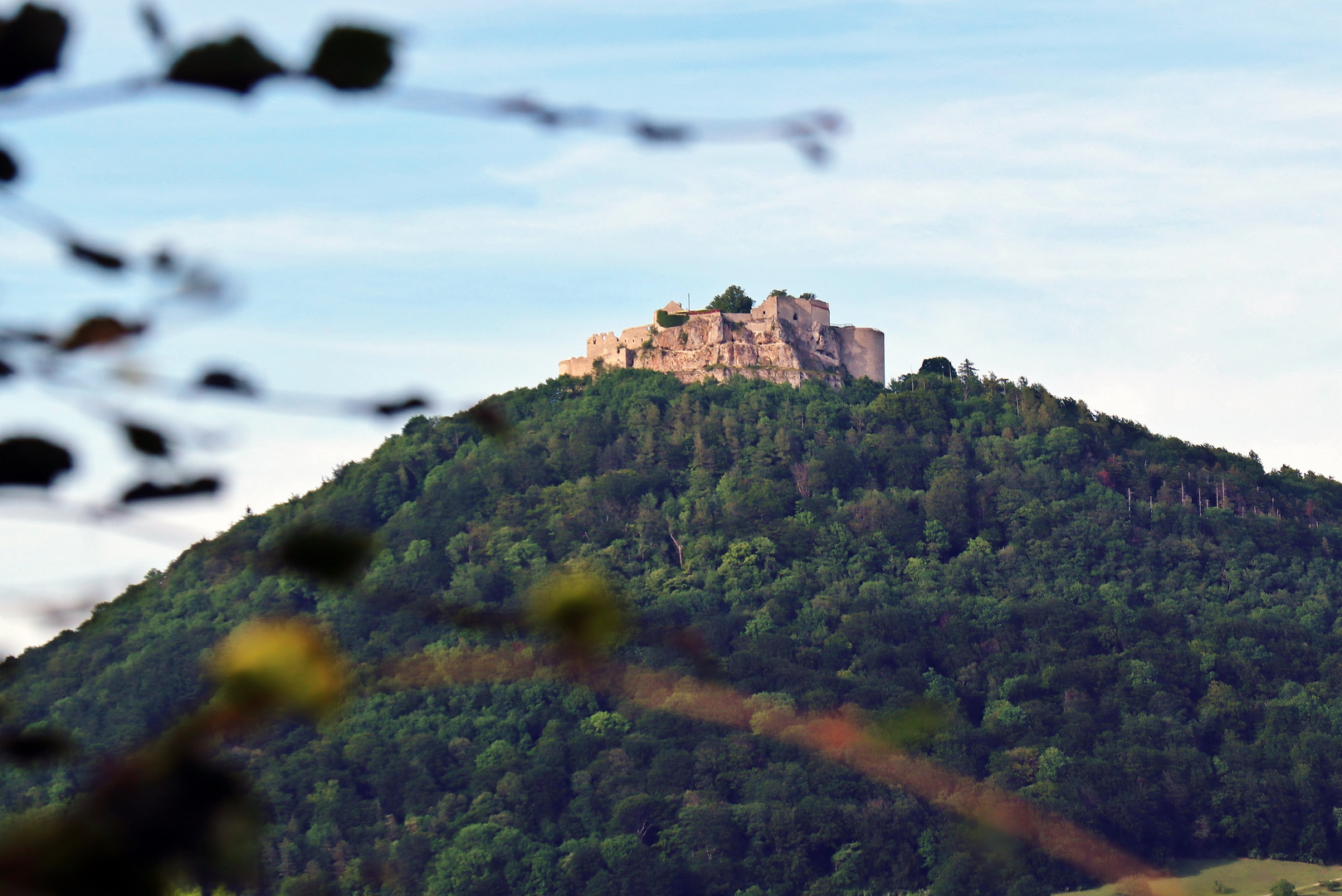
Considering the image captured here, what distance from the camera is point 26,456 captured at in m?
2.17

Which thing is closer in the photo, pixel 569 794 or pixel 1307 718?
pixel 569 794

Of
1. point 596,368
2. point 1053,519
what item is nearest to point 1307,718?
point 1053,519

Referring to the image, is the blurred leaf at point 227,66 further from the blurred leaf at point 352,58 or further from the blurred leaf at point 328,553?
the blurred leaf at point 328,553

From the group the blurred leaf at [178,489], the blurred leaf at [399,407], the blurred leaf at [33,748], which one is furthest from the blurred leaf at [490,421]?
the blurred leaf at [33,748]

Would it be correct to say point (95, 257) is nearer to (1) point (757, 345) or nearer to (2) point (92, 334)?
(2) point (92, 334)

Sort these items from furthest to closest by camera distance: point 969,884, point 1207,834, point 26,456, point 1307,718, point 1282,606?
point 1282,606 → point 1307,718 → point 1207,834 → point 969,884 → point 26,456

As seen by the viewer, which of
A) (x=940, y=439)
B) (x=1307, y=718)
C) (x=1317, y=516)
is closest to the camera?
(x=1307, y=718)

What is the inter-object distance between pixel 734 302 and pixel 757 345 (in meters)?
2.65

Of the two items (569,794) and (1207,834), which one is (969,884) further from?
(569,794)

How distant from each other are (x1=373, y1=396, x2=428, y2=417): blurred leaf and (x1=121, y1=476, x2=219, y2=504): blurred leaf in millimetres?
219

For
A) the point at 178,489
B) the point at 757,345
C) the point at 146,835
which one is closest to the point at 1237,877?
the point at 757,345

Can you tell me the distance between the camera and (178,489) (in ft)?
A: 7.56

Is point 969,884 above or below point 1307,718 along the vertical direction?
below

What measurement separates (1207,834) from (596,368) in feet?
114
